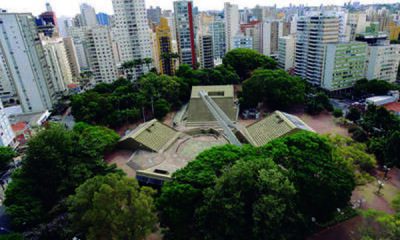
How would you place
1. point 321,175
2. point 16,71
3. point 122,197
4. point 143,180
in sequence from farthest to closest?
point 16,71 < point 143,180 < point 321,175 < point 122,197

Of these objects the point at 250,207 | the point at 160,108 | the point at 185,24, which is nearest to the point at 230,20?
the point at 185,24

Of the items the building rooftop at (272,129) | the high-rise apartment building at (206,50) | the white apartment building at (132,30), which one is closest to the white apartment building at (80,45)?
the white apartment building at (132,30)

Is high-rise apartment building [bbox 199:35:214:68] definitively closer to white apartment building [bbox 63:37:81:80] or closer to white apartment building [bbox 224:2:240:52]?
white apartment building [bbox 224:2:240:52]

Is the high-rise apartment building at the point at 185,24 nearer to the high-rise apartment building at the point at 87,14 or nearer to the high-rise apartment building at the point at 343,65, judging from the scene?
the high-rise apartment building at the point at 343,65

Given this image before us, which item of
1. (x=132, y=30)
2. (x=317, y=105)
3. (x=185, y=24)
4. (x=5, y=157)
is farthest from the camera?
(x=185, y=24)

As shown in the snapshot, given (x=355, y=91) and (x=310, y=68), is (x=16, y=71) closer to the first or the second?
(x=310, y=68)

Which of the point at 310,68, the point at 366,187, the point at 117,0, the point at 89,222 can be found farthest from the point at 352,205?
the point at 117,0

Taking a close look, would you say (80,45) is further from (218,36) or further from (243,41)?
(243,41)
